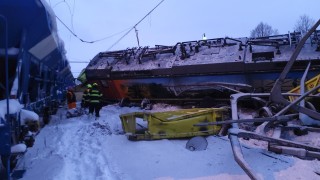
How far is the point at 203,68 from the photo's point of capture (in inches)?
370

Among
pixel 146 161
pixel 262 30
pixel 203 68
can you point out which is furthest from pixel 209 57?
pixel 262 30

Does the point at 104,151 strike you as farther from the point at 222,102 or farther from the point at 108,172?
the point at 222,102

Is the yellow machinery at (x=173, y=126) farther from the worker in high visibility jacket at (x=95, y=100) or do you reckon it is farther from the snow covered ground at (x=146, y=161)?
the worker in high visibility jacket at (x=95, y=100)

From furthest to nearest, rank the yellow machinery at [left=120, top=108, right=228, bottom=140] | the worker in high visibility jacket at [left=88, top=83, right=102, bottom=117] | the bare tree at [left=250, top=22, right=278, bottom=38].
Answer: the bare tree at [left=250, top=22, right=278, bottom=38]
the worker in high visibility jacket at [left=88, top=83, right=102, bottom=117]
the yellow machinery at [left=120, top=108, right=228, bottom=140]

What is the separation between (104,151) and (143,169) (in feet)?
3.89

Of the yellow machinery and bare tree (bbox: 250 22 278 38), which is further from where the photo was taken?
bare tree (bbox: 250 22 278 38)

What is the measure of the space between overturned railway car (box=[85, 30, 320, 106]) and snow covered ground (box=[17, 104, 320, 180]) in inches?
145

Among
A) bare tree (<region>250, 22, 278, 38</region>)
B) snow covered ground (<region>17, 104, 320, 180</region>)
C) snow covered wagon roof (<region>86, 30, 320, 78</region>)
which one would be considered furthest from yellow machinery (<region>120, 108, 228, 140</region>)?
bare tree (<region>250, 22, 278, 38</region>)

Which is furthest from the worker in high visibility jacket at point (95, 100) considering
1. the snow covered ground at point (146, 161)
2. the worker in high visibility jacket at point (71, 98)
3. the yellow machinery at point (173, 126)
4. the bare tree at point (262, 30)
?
the bare tree at point (262, 30)

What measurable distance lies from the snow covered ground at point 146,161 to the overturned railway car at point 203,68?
3.68 meters

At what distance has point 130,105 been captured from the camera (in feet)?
36.6

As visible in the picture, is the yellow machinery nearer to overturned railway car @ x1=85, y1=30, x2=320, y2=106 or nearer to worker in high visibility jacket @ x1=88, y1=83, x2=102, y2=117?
overturned railway car @ x1=85, y1=30, x2=320, y2=106

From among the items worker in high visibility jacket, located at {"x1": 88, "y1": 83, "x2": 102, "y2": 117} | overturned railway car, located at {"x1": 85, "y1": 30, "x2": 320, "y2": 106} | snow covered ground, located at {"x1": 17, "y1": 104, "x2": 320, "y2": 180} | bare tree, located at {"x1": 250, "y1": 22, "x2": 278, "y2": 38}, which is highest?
bare tree, located at {"x1": 250, "y1": 22, "x2": 278, "y2": 38}

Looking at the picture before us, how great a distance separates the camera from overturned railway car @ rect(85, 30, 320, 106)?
28.6 feet
